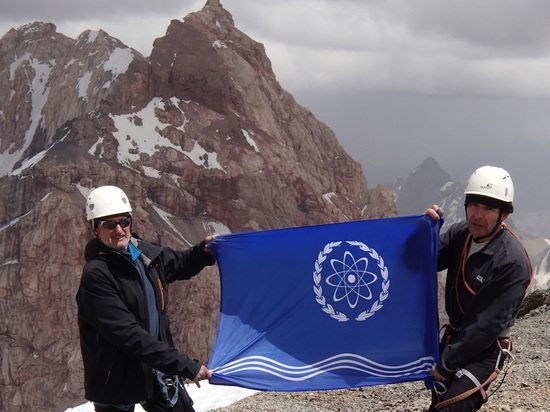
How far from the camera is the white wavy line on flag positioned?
861 cm

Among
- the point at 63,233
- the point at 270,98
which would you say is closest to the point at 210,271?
the point at 63,233

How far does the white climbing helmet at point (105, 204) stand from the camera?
7590mm

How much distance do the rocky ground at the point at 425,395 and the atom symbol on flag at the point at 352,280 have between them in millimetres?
3295

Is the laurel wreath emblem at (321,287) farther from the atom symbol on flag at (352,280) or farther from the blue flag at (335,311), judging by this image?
the atom symbol on flag at (352,280)

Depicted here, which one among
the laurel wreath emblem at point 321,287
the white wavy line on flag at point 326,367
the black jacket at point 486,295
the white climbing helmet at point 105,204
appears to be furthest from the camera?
the laurel wreath emblem at point 321,287

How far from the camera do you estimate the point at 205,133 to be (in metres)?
149

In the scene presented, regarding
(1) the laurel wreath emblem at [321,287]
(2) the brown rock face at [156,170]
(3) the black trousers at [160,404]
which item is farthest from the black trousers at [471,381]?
(2) the brown rock face at [156,170]

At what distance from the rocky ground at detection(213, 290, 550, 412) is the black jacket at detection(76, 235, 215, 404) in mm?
5602

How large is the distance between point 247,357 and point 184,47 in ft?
502

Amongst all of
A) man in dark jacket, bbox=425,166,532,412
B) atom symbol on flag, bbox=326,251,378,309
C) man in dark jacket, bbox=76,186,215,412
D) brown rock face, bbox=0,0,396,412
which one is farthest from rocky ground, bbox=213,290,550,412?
brown rock face, bbox=0,0,396,412

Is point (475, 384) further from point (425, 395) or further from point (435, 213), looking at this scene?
point (425, 395)

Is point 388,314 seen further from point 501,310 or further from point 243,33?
point 243,33

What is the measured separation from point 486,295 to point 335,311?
8.12 ft

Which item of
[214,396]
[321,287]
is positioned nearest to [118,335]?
[321,287]
